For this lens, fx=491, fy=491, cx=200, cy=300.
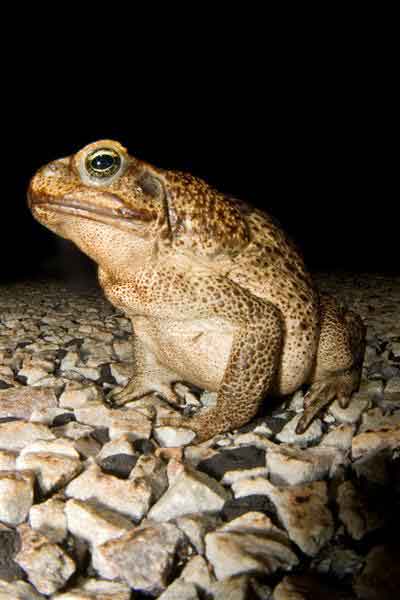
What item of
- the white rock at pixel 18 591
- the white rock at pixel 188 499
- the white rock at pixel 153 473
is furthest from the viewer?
the white rock at pixel 153 473

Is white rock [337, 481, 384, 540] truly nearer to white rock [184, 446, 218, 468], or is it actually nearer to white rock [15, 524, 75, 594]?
white rock [184, 446, 218, 468]

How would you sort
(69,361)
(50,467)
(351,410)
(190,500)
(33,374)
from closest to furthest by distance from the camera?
(190,500), (50,467), (351,410), (33,374), (69,361)

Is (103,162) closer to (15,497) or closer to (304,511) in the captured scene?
(15,497)

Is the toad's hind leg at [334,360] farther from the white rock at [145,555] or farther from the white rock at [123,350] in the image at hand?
the white rock at [123,350]

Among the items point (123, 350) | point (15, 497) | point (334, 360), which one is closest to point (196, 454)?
point (15, 497)

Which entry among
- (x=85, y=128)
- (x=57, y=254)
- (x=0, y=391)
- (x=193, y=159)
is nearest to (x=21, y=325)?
(x=0, y=391)

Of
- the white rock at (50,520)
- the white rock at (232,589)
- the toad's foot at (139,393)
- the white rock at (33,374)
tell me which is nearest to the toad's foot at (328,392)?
the toad's foot at (139,393)

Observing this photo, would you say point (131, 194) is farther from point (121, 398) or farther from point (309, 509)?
point (309, 509)
